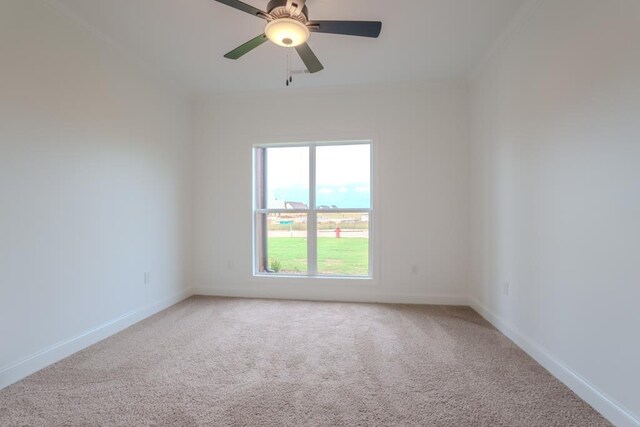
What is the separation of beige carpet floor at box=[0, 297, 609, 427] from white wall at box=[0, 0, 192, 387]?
1.07ft

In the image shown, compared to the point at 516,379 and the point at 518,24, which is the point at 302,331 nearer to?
the point at 516,379

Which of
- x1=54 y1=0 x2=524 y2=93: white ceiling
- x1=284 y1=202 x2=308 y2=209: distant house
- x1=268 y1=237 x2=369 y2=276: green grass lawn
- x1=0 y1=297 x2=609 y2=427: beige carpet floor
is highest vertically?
x1=54 y1=0 x2=524 y2=93: white ceiling

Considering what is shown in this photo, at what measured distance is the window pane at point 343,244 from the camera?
12.3 feet

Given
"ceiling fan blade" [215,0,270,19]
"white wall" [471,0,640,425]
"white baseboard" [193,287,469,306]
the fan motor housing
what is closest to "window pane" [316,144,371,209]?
"white baseboard" [193,287,469,306]

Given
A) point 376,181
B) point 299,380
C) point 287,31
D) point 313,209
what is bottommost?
point 299,380

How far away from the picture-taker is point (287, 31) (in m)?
1.84

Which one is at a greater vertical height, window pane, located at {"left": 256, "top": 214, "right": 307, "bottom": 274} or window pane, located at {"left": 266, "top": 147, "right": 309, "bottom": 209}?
window pane, located at {"left": 266, "top": 147, "right": 309, "bottom": 209}

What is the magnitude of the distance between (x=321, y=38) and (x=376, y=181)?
1661 millimetres

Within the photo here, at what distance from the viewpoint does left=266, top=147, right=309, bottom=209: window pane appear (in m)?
3.86

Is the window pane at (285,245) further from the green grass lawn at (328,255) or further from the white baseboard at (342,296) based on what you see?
the white baseboard at (342,296)

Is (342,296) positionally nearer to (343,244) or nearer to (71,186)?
(343,244)

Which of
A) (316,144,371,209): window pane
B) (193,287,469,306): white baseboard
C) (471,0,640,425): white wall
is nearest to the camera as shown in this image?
(471,0,640,425): white wall

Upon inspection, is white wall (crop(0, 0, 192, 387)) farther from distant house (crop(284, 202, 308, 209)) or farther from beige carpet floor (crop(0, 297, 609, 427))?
distant house (crop(284, 202, 308, 209))

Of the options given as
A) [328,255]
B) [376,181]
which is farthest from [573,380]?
[328,255]
